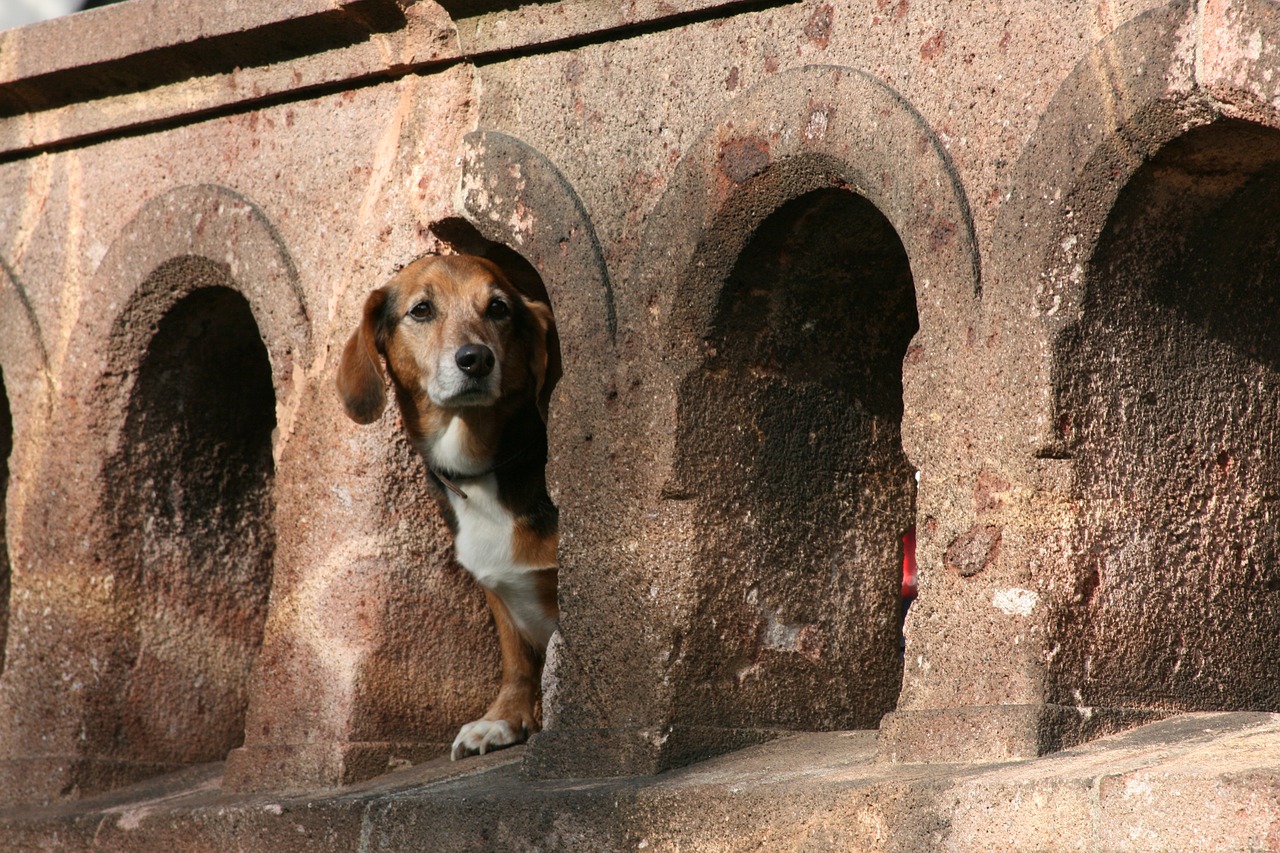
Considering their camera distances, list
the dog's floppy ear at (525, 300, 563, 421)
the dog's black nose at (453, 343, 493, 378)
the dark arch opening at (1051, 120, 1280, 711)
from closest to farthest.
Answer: the dark arch opening at (1051, 120, 1280, 711), the dog's black nose at (453, 343, 493, 378), the dog's floppy ear at (525, 300, 563, 421)

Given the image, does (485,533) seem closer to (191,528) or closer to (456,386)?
(456,386)

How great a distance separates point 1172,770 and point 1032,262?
1301 millimetres

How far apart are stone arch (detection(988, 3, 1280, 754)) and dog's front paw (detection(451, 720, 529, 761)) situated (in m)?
1.77

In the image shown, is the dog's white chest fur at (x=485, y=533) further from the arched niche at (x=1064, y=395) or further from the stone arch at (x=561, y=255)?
the arched niche at (x=1064, y=395)

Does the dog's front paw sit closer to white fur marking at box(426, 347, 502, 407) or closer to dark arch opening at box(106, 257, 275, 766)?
white fur marking at box(426, 347, 502, 407)

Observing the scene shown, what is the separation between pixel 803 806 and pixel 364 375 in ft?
7.33

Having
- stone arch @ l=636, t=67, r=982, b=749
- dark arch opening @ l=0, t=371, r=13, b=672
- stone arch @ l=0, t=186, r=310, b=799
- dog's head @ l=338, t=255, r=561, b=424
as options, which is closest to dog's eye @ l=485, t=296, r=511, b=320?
dog's head @ l=338, t=255, r=561, b=424

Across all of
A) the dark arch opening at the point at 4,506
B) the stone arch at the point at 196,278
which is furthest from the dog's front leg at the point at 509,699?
the dark arch opening at the point at 4,506

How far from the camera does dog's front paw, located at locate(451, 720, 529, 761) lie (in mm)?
5629

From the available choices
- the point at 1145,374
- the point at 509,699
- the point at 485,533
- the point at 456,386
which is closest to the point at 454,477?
the point at 485,533

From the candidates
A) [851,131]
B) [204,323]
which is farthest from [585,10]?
[204,323]

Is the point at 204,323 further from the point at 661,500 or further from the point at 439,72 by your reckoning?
the point at 661,500

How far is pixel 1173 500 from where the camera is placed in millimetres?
4383

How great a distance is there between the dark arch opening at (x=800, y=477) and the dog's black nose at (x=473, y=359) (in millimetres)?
898
